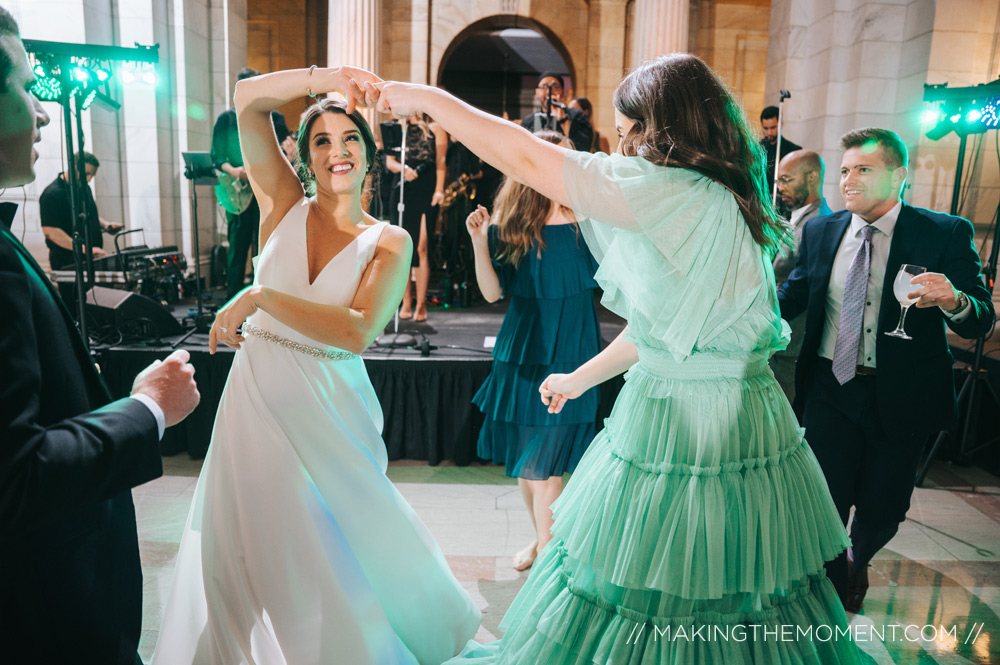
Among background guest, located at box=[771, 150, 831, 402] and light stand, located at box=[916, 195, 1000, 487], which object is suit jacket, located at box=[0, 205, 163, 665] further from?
light stand, located at box=[916, 195, 1000, 487]

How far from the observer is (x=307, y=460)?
2.05 m

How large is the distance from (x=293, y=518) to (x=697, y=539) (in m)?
1.19

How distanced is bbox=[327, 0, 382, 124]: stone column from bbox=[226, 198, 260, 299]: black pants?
8.16 feet

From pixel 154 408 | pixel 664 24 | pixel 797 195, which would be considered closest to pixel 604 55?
pixel 664 24

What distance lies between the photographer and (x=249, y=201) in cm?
631

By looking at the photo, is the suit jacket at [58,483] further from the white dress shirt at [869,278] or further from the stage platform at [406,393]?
the stage platform at [406,393]

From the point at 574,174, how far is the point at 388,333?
4.51m

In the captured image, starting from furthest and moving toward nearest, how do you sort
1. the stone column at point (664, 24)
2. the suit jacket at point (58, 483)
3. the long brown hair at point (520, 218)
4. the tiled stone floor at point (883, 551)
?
the stone column at point (664, 24) < the long brown hair at point (520, 218) < the tiled stone floor at point (883, 551) < the suit jacket at point (58, 483)

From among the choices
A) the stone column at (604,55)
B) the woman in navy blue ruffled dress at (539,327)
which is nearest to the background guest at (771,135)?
the woman in navy blue ruffled dress at (539,327)

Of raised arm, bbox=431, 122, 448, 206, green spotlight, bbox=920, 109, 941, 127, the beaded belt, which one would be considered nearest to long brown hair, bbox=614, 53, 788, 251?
the beaded belt

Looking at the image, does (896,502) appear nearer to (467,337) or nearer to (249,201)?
(467,337)

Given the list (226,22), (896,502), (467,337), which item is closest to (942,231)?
(896,502)

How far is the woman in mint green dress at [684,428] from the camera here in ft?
4.75

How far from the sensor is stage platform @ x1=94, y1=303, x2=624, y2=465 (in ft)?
15.0
